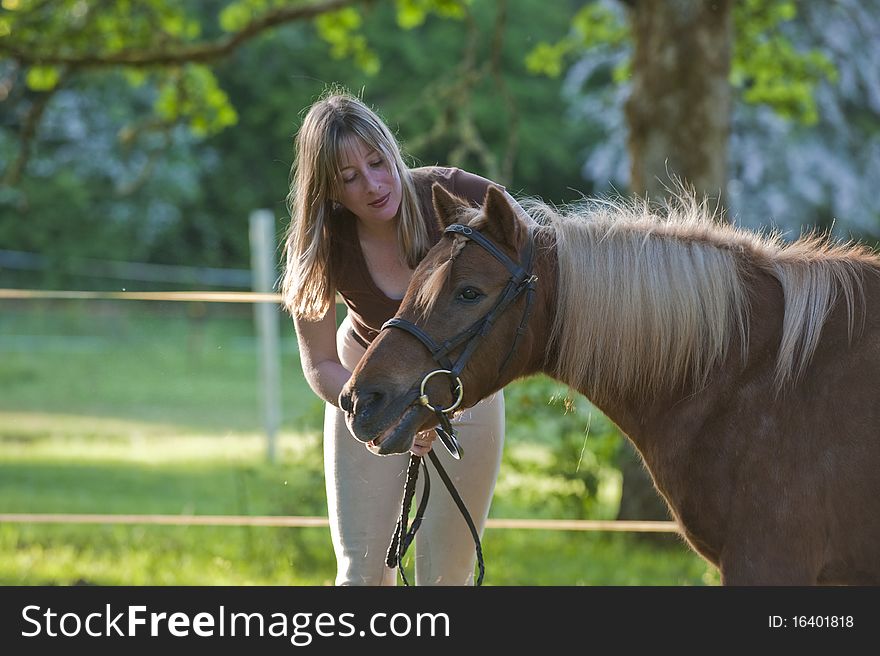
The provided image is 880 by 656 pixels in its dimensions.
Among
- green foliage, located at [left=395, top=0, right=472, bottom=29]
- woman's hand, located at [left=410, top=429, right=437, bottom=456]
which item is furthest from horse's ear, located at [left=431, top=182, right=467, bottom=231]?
green foliage, located at [left=395, top=0, right=472, bottom=29]

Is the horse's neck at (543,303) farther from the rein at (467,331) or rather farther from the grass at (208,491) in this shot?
the grass at (208,491)

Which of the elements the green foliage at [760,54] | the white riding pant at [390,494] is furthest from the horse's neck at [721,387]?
the green foliage at [760,54]

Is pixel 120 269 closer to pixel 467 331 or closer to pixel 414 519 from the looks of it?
pixel 414 519

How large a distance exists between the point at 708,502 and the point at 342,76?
985 inches

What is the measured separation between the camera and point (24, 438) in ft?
33.6

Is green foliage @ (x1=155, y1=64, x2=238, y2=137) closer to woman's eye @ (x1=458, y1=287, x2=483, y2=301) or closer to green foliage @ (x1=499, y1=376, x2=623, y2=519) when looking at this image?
green foliage @ (x1=499, y1=376, x2=623, y2=519)

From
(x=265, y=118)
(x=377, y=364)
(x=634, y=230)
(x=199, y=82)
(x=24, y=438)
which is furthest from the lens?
(x=265, y=118)

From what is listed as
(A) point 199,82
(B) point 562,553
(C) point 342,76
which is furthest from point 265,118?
(B) point 562,553

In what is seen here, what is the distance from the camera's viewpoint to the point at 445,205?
9.37ft

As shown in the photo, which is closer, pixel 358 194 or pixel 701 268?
pixel 701 268

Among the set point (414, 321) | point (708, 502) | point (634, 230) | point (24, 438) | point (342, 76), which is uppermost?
point (342, 76)

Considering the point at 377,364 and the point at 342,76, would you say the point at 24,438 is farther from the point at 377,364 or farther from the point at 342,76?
the point at 342,76

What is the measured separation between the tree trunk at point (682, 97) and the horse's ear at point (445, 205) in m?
3.57

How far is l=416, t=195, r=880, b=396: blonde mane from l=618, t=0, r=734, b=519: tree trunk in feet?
11.3
